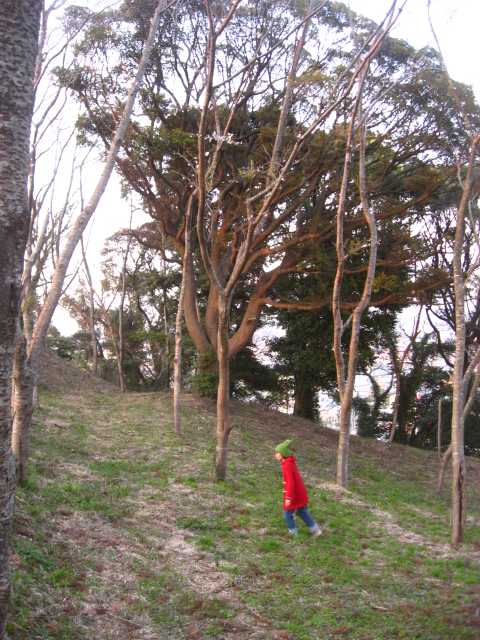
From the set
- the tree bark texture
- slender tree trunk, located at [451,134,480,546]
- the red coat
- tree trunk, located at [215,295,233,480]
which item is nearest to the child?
the red coat

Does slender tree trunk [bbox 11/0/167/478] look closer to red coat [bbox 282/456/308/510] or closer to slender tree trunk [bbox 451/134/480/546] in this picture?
red coat [bbox 282/456/308/510]

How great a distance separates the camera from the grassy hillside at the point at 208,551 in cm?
439

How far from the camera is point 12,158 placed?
296cm

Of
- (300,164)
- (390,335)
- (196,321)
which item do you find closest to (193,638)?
(300,164)

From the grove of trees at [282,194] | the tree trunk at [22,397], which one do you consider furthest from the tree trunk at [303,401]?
the tree trunk at [22,397]

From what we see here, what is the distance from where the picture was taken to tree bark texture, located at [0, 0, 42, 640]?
294cm

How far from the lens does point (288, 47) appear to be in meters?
12.6

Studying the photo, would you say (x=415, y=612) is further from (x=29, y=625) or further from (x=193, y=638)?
(x=29, y=625)

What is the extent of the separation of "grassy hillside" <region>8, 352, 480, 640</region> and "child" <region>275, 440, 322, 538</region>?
A: 18 centimetres

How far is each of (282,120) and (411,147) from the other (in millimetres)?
5722

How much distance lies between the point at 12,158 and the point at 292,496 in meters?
5.44

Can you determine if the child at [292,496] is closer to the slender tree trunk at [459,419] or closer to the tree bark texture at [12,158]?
the slender tree trunk at [459,419]

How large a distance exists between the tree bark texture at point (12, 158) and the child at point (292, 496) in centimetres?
428

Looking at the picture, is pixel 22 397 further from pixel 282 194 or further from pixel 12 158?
pixel 282 194
